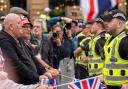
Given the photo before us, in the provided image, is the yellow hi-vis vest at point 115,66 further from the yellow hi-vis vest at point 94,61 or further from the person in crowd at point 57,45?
the person in crowd at point 57,45

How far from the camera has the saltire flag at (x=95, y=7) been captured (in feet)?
24.8

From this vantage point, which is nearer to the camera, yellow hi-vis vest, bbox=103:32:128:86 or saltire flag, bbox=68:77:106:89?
yellow hi-vis vest, bbox=103:32:128:86

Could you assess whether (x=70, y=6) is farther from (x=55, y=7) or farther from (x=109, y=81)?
(x=109, y=81)

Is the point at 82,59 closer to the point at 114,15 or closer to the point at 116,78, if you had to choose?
the point at 114,15

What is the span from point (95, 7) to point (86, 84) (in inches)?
49.0

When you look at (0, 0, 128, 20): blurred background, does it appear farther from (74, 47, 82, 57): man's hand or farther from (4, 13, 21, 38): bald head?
(4, 13, 21, 38): bald head

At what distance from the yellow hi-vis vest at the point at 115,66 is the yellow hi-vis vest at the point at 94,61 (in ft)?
8.49

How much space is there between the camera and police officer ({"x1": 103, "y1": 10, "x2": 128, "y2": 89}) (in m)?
7.43

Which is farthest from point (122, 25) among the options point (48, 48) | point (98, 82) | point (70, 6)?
point (70, 6)

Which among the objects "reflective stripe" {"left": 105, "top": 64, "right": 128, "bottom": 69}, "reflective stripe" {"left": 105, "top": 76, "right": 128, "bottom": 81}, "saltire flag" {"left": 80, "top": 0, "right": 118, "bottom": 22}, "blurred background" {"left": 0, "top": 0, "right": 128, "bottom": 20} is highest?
"saltire flag" {"left": 80, "top": 0, "right": 118, "bottom": 22}

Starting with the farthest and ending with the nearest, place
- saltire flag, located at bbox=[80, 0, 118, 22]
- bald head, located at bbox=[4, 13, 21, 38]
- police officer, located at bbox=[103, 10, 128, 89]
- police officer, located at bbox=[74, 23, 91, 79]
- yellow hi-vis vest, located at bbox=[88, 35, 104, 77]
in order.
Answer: police officer, located at bbox=[74, 23, 91, 79] → yellow hi-vis vest, located at bbox=[88, 35, 104, 77] → saltire flag, located at bbox=[80, 0, 118, 22] → police officer, located at bbox=[103, 10, 128, 89] → bald head, located at bbox=[4, 13, 21, 38]

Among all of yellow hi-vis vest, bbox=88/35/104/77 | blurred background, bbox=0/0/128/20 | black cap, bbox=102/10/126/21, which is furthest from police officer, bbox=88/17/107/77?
blurred background, bbox=0/0/128/20

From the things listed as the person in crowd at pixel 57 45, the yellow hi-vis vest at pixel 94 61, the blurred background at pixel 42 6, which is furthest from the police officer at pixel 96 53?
the blurred background at pixel 42 6

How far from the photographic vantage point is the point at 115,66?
7586 millimetres
